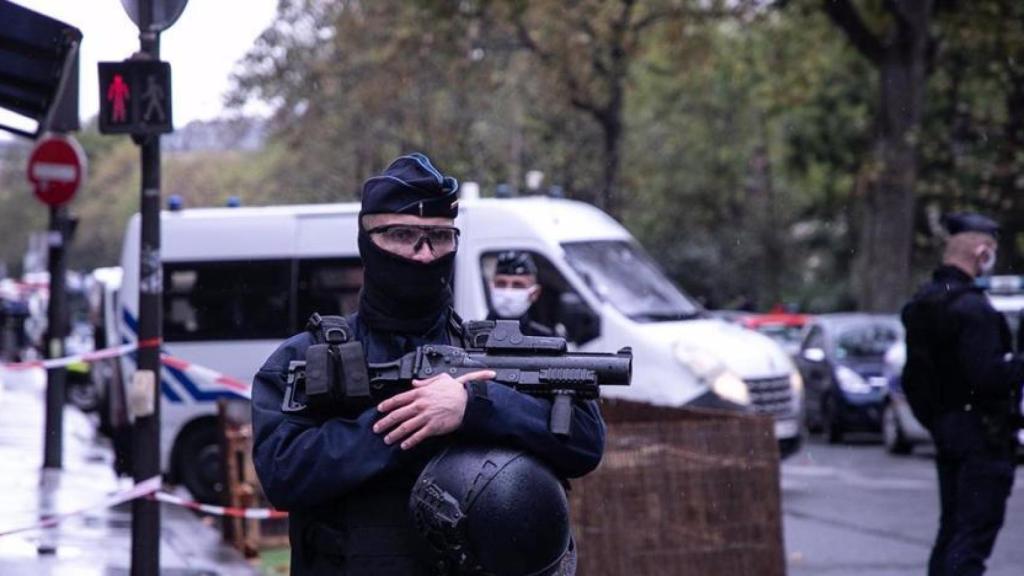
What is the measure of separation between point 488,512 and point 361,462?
11.4 inches

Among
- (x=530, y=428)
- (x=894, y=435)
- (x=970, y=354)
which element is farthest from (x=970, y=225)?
(x=894, y=435)

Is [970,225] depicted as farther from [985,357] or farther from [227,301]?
[227,301]

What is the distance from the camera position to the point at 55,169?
16391mm

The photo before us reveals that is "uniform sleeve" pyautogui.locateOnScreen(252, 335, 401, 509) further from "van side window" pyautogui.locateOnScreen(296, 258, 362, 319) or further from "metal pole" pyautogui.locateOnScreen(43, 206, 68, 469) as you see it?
"metal pole" pyautogui.locateOnScreen(43, 206, 68, 469)

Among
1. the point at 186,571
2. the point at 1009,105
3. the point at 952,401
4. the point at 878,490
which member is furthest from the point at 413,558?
the point at 1009,105

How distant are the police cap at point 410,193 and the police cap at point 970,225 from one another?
15.1 ft

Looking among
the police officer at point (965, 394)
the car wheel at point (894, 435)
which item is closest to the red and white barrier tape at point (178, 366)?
the police officer at point (965, 394)

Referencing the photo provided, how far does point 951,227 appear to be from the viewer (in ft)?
27.1

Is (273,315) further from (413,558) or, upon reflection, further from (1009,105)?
(1009,105)

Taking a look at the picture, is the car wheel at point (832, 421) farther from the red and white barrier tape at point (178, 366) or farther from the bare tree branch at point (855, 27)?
the red and white barrier tape at point (178, 366)

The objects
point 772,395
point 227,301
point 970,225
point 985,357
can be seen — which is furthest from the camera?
point 227,301

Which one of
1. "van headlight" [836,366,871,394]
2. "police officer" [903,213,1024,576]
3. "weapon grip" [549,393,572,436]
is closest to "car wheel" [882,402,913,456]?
"van headlight" [836,366,871,394]

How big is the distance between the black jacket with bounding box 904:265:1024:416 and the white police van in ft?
21.0

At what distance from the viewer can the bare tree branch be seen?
26875mm
